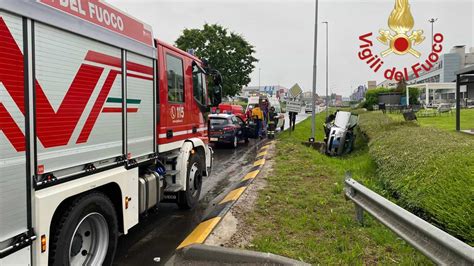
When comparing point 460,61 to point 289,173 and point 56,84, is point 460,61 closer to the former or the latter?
point 289,173

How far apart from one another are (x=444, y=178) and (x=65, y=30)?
4.05 metres

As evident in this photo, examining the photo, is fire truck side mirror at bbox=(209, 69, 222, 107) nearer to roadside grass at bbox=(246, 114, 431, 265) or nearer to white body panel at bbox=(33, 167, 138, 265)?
roadside grass at bbox=(246, 114, 431, 265)

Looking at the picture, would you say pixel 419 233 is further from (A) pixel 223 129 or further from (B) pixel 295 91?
(B) pixel 295 91

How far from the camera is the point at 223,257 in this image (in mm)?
3955

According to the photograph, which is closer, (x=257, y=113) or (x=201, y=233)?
(x=201, y=233)

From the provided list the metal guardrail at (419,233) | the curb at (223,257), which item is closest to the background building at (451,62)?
the metal guardrail at (419,233)

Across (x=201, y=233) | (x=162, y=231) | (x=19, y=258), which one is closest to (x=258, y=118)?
(x=162, y=231)

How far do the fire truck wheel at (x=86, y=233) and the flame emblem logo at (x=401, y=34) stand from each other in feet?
34.4

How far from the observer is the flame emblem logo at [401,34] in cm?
1214

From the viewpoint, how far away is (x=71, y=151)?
3375 millimetres

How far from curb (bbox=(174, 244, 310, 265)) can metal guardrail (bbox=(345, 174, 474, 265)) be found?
1.00 meters

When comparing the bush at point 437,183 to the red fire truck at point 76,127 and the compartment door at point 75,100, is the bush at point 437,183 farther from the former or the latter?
the compartment door at point 75,100

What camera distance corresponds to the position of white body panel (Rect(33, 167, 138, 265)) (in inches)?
114

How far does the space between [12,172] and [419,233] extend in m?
3.21
